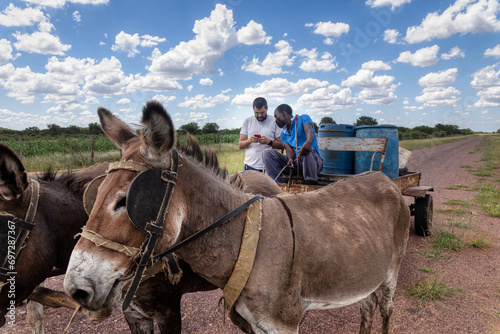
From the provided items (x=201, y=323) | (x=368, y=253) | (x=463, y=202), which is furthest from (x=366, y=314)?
(x=463, y=202)

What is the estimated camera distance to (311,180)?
14.3 feet

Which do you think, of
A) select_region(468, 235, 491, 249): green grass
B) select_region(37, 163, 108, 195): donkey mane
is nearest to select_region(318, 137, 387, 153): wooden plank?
select_region(468, 235, 491, 249): green grass

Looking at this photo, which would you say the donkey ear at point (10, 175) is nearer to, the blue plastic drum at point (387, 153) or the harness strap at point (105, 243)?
the harness strap at point (105, 243)

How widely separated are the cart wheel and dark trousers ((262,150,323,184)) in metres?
2.55

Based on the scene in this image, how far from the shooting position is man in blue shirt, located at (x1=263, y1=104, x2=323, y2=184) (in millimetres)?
4223

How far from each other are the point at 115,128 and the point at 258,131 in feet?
11.3

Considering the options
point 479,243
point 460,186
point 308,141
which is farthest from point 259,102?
point 460,186

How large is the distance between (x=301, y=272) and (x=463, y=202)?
→ 28.8ft

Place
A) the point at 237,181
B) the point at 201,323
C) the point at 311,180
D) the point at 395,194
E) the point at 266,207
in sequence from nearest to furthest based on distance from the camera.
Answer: the point at 266,207, the point at 237,181, the point at 395,194, the point at 201,323, the point at 311,180

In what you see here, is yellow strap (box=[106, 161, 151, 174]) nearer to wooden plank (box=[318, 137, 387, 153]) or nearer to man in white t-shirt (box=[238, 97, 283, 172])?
man in white t-shirt (box=[238, 97, 283, 172])

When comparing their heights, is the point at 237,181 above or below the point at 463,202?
above

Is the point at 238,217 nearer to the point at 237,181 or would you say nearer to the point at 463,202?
the point at 237,181

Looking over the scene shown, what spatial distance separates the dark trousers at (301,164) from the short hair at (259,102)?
865 millimetres

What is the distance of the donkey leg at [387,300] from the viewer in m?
2.58
